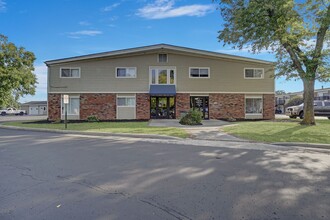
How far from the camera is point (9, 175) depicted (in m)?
5.62

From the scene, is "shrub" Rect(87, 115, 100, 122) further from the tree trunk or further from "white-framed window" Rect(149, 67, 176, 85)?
the tree trunk

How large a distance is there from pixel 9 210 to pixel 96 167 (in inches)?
104

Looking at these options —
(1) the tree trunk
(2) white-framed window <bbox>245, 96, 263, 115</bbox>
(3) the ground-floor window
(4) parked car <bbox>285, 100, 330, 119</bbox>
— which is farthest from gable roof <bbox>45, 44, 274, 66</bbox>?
(1) the tree trunk

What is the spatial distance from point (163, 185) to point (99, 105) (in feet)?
62.3

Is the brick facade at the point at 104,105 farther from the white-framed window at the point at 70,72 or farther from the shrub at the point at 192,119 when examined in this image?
the shrub at the point at 192,119

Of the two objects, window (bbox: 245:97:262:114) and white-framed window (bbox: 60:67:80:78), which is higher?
white-framed window (bbox: 60:67:80:78)

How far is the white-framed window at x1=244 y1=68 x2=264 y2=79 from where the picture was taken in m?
23.9

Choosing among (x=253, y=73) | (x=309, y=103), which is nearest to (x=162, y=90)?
(x=253, y=73)

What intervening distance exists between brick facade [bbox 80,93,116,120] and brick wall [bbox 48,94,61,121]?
6.93ft

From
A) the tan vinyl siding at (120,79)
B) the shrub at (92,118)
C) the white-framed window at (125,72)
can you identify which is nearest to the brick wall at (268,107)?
the tan vinyl siding at (120,79)

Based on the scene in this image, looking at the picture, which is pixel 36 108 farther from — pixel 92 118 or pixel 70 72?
pixel 92 118

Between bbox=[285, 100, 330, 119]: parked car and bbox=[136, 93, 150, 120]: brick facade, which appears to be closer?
bbox=[136, 93, 150, 120]: brick facade

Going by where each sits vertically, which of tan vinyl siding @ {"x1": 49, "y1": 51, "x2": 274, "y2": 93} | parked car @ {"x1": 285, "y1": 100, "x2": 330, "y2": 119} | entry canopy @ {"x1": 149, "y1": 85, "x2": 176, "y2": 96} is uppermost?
tan vinyl siding @ {"x1": 49, "y1": 51, "x2": 274, "y2": 93}

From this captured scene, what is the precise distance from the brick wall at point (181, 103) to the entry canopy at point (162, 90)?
905mm
